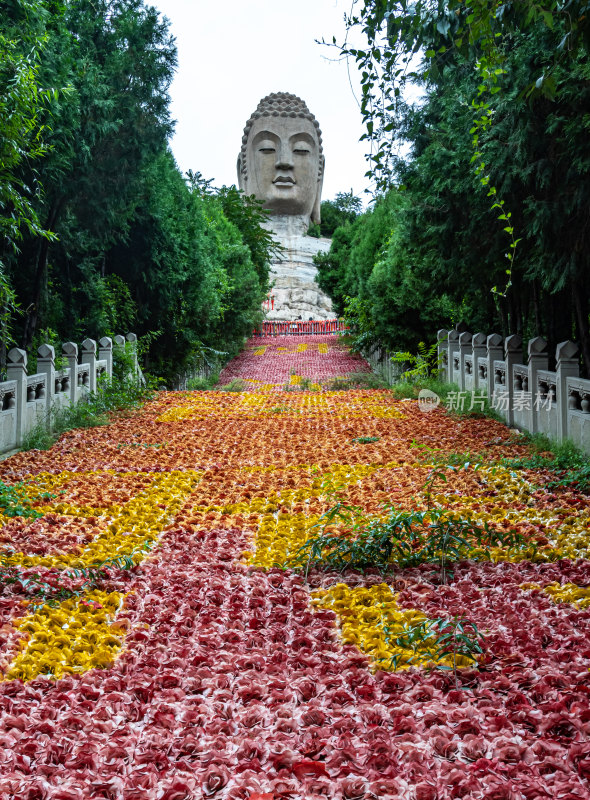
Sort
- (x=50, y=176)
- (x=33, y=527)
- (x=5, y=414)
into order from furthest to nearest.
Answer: (x=50, y=176)
(x=5, y=414)
(x=33, y=527)

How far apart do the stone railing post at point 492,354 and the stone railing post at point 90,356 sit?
7.17m

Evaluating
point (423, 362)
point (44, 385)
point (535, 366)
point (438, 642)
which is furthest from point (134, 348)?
point (438, 642)

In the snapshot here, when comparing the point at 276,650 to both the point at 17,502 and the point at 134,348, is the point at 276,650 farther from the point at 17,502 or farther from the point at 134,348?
the point at 134,348

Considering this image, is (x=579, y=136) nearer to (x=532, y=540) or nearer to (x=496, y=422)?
(x=532, y=540)

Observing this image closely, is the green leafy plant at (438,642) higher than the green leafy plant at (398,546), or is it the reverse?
the green leafy plant at (398,546)

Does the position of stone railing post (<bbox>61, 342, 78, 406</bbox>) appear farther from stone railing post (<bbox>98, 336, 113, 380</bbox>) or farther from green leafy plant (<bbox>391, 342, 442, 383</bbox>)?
green leafy plant (<bbox>391, 342, 442, 383</bbox>)

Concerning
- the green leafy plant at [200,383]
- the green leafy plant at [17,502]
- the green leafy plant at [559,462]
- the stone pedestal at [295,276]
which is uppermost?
the stone pedestal at [295,276]

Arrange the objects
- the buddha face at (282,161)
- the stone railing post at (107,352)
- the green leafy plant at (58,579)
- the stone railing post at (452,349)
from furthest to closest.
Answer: the buddha face at (282,161), the stone railing post at (452,349), the stone railing post at (107,352), the green leafy plant at (58,579)

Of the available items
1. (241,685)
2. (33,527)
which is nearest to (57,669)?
(241,685)

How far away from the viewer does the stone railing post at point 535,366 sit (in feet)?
33.9

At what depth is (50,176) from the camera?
10.5 meters

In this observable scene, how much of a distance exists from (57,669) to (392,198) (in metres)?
18.7

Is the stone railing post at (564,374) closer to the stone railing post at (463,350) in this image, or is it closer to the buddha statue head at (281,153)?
the stone railing post at (463,350)

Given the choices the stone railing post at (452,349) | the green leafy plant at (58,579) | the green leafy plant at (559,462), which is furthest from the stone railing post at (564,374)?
the stone railing post at (452,349)
